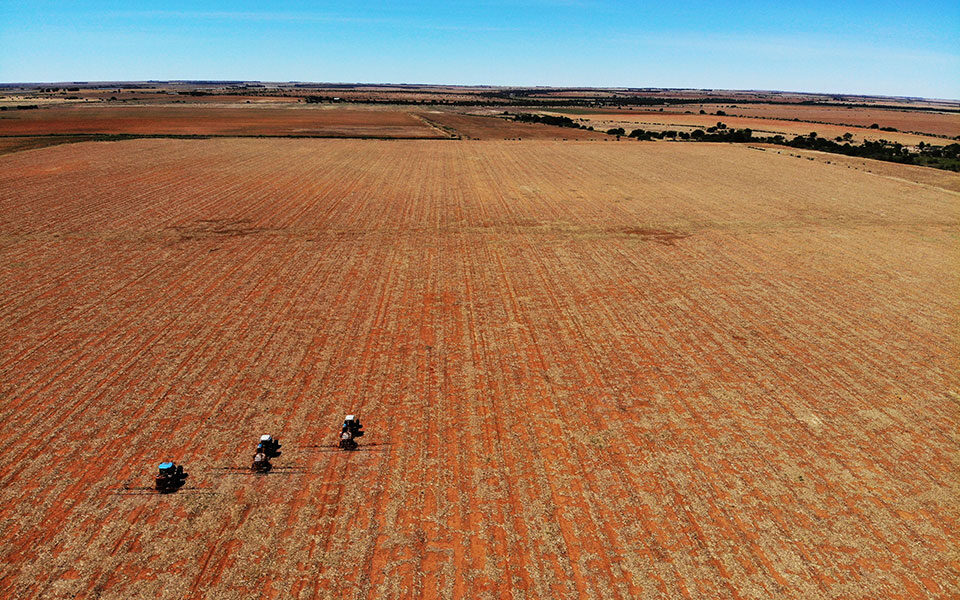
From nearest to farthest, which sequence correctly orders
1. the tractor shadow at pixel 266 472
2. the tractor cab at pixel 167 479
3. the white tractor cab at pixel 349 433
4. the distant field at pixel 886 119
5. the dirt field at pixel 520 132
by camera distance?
1. the tractor cab at pixel 167 479
2. the tractor shadow at pixel 266 472
3. the white tractor cab at pixel 349 433
4. the dirt field at pixel 520 132
5. the distant field at pixel 886 119

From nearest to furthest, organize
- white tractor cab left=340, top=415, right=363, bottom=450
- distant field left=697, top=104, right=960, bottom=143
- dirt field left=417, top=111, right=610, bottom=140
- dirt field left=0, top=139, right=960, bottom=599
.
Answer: dirt field left=0, top=139, right=960, bottom=599
white tractor cab left=340, top=415, right=363, bottom=450
dirt field left=417, top=111, right=610, bottom=140
distant field left=697, top=104, right=960, bottom=143

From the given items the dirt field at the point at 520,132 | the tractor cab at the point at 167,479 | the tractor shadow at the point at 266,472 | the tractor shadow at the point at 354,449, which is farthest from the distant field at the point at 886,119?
the tractor cab at the point at 167,479

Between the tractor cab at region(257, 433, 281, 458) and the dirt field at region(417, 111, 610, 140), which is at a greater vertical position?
the dirt field at region(417, 111, 610, 140)

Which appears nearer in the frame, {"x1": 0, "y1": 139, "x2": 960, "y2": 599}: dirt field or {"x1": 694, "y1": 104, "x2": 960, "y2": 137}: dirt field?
{"x1": 0, "y1": 139, "x2": 960, "y2": 599}: dirt field

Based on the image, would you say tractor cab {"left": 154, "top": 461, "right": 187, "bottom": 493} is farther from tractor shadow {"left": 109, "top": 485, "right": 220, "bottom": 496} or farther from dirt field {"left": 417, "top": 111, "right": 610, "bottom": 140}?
dirt field {"left": 417, "top": 111, "right": 610, "bottom": 140}

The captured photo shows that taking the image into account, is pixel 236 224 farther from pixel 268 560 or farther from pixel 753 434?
pixel 753 434

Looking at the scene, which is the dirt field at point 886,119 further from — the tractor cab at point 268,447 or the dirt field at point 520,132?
the tractor cab at point 268,447

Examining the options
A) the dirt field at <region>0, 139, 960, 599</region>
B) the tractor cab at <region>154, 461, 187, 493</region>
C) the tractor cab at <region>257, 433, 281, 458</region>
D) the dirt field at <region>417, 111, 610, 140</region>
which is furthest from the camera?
the dirt field at <region>417, 111, 610, 140</region>

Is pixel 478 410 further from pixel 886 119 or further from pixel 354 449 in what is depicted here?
pixel 886 119

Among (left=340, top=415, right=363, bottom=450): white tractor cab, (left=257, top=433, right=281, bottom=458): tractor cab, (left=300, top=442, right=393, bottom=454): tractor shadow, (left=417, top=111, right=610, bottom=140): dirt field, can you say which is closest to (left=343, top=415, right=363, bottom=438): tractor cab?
(left=340, top=415, right=363, bottom=450): white tractor cab
